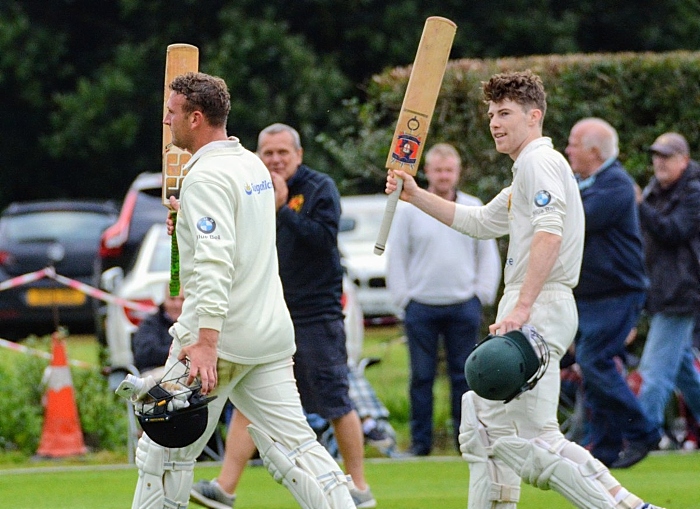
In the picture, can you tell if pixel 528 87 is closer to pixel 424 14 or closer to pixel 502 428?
pixel 502 428

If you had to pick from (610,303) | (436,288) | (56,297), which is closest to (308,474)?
(610,303)

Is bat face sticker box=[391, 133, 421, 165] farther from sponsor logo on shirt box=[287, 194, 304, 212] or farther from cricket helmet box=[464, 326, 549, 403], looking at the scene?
sponsor logo on shirt box=[287, 194, 304, 212]

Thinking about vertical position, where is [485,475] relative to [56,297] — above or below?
above

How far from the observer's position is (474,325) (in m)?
10.5

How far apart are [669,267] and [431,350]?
1799 millimetres

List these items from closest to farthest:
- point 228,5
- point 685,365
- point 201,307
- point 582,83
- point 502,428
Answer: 1. point 201,307
2. point 502,428
3. point 685,365
4. point 582,83
5. point 228,5

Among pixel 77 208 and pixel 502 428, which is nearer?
pixel 502 428

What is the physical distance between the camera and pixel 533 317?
20.7ft

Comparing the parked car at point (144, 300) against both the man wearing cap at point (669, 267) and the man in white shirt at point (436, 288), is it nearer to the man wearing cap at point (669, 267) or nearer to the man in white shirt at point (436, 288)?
the man in white shirt at point (436, 288)

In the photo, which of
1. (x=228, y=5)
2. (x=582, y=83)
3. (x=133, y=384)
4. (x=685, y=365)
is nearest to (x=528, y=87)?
(x=133, y=384)

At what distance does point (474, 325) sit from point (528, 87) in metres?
4.28

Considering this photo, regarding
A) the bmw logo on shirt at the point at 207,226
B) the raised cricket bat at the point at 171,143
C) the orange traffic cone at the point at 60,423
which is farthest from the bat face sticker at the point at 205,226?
the orange traffic cone at the point at 60,423

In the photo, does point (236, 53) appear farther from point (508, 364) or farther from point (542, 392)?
point (508, 364)

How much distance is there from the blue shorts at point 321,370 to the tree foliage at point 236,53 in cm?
1875
